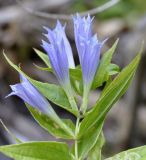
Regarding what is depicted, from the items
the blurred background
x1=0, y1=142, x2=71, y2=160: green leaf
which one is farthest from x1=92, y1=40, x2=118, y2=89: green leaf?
the blurred background

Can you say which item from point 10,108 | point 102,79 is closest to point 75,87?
point 102,79

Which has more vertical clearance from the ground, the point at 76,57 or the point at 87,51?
the point at 87,51

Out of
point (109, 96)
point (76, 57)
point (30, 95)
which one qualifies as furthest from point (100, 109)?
point (76, 57)

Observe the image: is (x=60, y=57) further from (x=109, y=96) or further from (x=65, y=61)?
(x=109, y=96)

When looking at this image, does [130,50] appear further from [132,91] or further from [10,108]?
[10,108]

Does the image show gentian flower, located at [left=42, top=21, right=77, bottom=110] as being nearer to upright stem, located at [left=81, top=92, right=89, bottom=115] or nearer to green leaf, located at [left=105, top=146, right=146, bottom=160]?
upright stem, located at [left=81, top=92, right=89, bottom=115]

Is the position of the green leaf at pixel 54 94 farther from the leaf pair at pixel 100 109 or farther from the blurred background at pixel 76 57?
the blurred background at pixel 76 57

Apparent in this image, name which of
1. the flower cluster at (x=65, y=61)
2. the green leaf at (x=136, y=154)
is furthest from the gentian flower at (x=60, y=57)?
the green leaf at (x=136, y=154)
